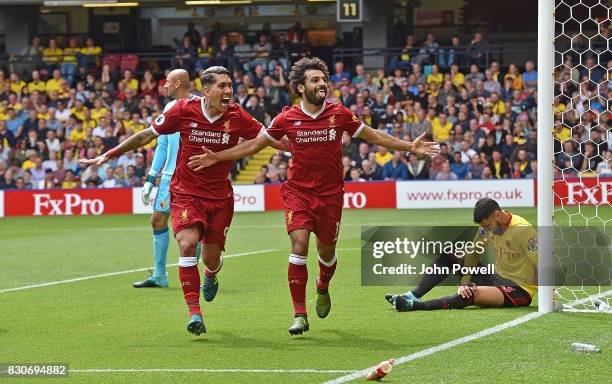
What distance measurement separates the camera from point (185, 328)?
33.3 ft

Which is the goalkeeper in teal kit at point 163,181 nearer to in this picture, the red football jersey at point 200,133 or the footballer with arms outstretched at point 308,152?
the red football jersey at point 200,133

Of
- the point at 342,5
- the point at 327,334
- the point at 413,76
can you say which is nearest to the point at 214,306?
the point at 327,334

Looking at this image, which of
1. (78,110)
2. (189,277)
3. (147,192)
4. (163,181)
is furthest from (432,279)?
(78,110)

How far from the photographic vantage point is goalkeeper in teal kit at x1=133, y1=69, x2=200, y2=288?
41.0 feet

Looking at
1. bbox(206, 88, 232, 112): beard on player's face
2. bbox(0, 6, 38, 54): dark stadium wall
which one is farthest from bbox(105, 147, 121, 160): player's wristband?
bbox(0, 6, 38, 54): dark stadium wall

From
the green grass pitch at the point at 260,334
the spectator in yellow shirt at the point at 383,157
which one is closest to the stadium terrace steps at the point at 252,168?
the spectator in yellow shirt at the point at 383,157

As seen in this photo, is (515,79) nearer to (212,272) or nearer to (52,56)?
(52,56)

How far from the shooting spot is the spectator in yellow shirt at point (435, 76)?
3167 centimetres

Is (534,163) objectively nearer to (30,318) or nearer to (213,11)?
(213,11)

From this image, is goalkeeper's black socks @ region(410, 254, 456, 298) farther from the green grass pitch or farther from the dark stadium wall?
the dark stadium wall

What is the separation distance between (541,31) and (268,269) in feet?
19.6

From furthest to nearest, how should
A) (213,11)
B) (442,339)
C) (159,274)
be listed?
(213,11), (159,274), (442,339)

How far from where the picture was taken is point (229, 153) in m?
9.88

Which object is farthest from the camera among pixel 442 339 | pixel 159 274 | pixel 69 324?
pixel 159 274
